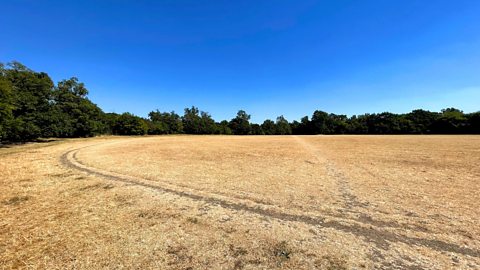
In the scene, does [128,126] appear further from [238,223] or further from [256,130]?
[238,223]

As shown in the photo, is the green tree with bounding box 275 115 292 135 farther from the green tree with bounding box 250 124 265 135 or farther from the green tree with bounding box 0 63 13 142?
the green tree with bounding box 0 63 13 142

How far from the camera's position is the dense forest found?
97.2 feet

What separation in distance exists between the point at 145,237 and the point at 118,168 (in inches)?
369

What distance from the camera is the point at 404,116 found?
105 m

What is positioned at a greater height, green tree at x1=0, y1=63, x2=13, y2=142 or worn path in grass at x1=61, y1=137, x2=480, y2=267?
A: green tree at x1=0, y1=63, x2=13, y2=142

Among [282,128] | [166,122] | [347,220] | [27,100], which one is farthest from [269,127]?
[347,220]

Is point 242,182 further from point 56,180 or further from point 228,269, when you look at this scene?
point 56,180

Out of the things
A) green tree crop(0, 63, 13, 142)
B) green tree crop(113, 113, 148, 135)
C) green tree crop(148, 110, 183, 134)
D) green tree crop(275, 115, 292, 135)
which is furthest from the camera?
green tree crop(275, 115, 292, 135)

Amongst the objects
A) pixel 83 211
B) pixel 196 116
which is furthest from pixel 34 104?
pixel 196 116

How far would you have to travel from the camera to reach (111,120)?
72.2m

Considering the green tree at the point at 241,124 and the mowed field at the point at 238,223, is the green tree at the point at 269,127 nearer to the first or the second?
the green tree at the point at 241,124

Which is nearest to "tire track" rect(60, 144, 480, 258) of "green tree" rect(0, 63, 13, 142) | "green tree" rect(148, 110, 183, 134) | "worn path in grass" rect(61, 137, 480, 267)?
"worn path in grass" rect(61, 137, 480, 267)

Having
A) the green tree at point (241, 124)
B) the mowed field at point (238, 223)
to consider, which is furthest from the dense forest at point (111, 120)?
the mowed field at point (238, 223)

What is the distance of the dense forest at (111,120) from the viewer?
29613 mm
